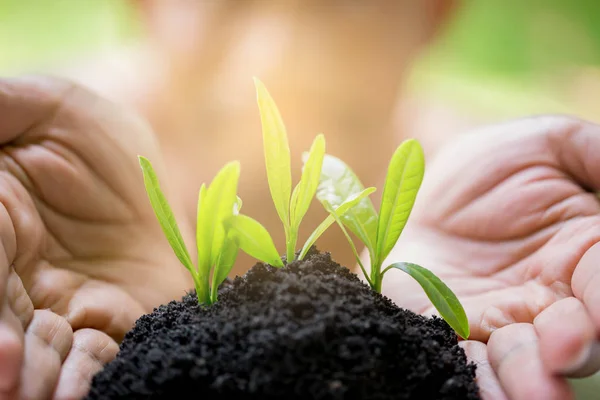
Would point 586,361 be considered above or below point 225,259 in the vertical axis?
above

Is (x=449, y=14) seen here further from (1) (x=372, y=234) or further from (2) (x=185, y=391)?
(2) (x=185, y=391)

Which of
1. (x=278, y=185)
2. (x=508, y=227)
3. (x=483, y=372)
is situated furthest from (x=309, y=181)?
(x=508, y=227)

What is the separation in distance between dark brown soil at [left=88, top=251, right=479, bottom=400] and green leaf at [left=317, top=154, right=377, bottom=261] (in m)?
0.13

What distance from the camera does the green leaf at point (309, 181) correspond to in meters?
0.78

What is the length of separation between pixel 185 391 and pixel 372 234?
0.41 meters

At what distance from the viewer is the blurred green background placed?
238 centimetres

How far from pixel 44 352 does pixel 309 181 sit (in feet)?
1.59

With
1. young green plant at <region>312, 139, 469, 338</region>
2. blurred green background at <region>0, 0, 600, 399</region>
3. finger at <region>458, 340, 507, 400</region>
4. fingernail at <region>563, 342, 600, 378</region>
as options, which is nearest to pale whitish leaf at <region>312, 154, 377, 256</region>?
young green plant at <region>312, 139, 469, 338</region>

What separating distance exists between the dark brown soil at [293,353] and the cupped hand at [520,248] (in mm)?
106

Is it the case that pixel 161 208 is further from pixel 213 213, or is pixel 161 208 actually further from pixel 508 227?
pixel 508 227

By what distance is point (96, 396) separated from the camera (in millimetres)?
670

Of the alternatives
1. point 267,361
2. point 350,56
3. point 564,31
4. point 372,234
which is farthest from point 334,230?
point 564,31

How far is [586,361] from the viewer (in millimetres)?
632

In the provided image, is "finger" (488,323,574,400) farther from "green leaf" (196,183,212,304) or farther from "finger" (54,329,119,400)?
"finger" (54,329,119,400)
